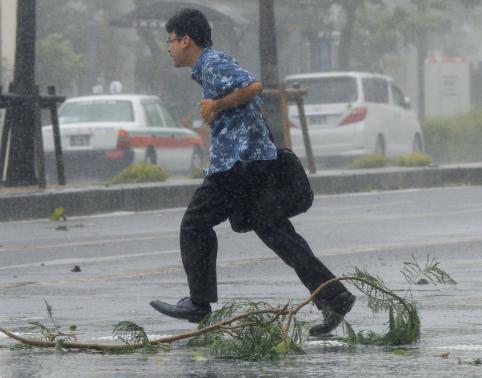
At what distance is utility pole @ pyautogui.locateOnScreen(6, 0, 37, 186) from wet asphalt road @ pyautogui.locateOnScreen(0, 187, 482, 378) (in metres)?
1.36

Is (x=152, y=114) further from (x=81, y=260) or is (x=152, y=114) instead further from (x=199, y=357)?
(x=199, y=357)

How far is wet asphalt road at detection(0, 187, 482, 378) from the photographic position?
620cm

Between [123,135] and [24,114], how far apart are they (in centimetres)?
662

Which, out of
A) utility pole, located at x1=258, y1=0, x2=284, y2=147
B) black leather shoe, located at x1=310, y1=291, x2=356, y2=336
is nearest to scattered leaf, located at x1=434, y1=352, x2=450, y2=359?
black leather shoe, located at x1=310, y1=291, x2=356, y2=336

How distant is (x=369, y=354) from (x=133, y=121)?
19.4 metres

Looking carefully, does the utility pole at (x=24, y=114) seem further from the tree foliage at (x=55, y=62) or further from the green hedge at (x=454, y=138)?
the tree foliage at (x=55, y=62)

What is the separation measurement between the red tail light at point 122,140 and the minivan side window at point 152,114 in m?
1.08

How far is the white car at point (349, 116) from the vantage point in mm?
28016

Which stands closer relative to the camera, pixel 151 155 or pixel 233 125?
pixel 233 125

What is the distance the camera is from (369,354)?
6504 millimetres

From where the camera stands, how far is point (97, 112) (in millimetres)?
25984

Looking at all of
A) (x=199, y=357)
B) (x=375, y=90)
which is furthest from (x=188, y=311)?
(x=375, y=90)

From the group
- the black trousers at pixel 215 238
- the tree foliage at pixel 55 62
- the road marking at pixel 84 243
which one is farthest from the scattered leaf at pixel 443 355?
the tree foliage at pixel 55 62

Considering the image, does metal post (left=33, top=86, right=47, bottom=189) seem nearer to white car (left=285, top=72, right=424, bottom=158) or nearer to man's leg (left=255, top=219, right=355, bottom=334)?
white car (left=285, top=72, right=424, bottom=158)
